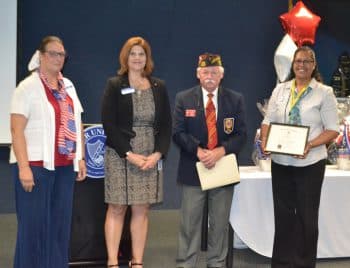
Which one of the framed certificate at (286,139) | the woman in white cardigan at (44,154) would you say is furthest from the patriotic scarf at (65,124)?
the framed certificate at (286,139)

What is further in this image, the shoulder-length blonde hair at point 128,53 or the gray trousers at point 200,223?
the gray trousers at point 200,223

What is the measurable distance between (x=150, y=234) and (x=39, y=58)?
87.9 inches

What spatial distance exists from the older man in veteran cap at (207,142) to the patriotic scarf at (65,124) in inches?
29.0

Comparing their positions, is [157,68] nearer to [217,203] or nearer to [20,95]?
[217,203]

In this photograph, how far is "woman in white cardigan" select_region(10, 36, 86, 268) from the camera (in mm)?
2801

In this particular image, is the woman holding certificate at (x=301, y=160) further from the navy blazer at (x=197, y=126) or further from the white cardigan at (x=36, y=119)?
the white cardigan at (x=36, y=119)

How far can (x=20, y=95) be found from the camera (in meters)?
2.79

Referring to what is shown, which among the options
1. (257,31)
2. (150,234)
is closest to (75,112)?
(150,234)

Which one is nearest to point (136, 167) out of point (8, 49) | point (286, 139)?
point (286, 139)

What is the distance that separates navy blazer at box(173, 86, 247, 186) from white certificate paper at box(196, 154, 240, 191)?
62mm

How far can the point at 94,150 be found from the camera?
353cm

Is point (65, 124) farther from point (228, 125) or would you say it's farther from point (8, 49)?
point (8, 49)

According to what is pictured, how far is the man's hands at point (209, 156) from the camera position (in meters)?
3.33

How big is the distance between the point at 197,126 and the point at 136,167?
1.53ft
